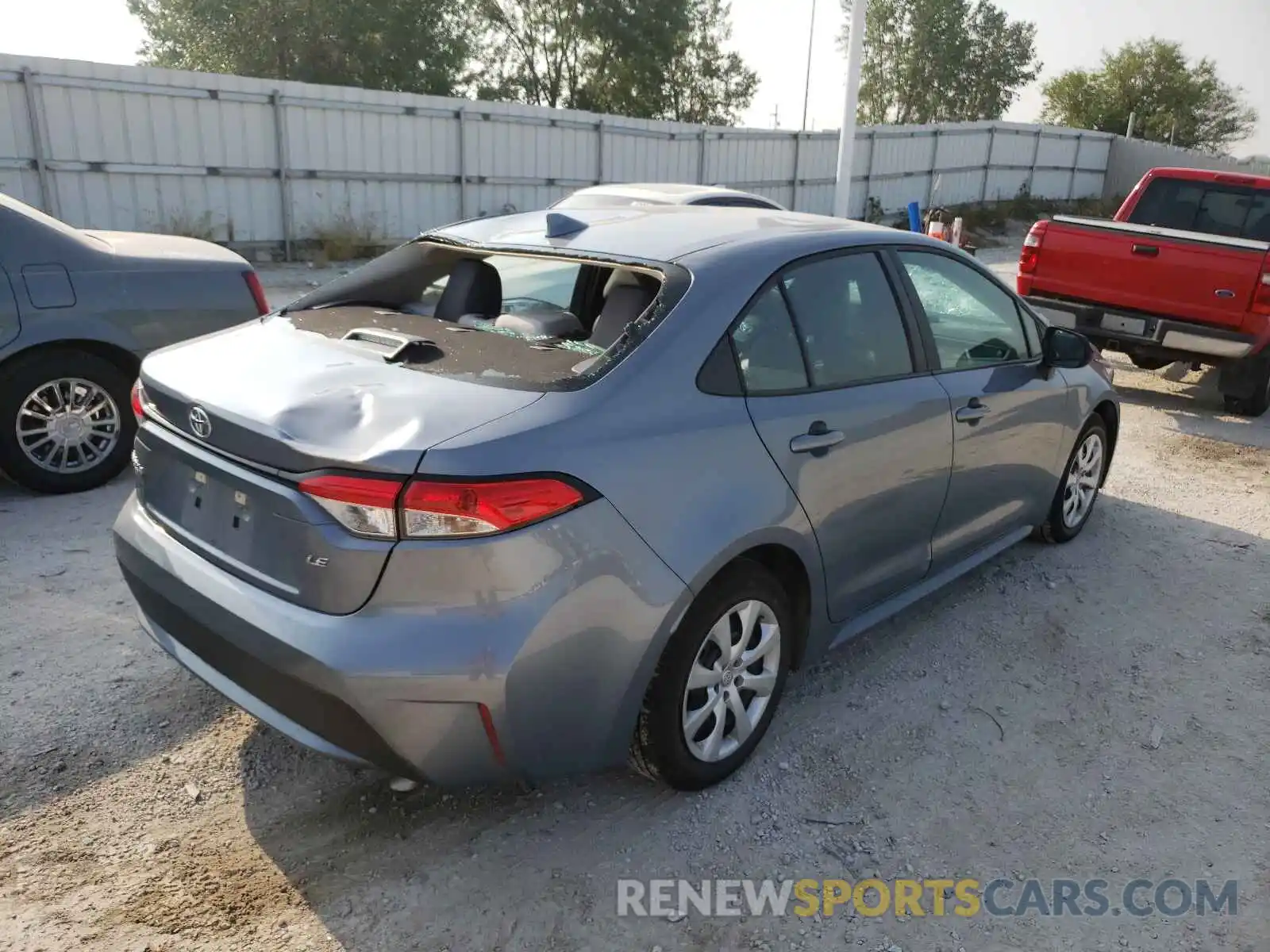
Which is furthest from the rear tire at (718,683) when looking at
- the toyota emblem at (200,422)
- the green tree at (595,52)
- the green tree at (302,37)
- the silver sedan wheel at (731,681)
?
the green tree at (595,52)

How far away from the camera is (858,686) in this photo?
372 centimetres

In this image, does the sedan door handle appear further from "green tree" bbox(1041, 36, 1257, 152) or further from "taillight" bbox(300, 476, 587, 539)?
"green tree" bbox(1041, 36, 1257, 152)

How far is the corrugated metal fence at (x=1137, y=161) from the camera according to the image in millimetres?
31781

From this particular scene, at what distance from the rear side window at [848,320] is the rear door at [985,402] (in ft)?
0.63

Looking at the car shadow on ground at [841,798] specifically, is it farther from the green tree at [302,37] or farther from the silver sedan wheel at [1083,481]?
the green tree at [302,37]

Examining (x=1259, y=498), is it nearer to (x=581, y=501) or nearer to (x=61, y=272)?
(x=581, y=501)

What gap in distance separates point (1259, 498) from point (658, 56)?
104 feet

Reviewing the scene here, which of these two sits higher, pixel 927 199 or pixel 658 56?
pixel 658 56

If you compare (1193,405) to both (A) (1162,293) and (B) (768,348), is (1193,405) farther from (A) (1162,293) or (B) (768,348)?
(B) (768,348)

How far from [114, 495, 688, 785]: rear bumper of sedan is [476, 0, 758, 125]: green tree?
3390 cm

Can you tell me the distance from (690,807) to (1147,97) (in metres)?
59.7

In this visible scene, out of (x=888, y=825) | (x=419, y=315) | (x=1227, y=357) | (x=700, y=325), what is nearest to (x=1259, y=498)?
(x=1227, y=357)

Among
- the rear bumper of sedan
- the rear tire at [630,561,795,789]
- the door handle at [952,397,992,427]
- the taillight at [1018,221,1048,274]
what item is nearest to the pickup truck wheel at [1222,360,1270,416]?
the taillight at [1018,221,1048,274]

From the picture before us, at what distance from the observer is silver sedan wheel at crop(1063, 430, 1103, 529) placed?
4.97m
